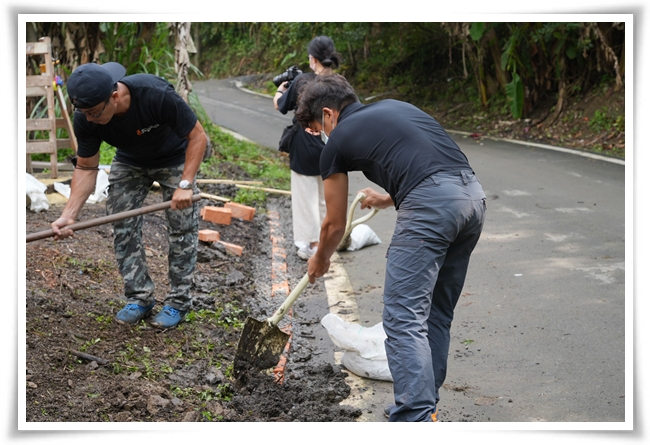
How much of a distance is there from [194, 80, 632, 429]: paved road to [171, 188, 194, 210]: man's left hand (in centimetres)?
158

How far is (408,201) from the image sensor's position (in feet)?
11.8

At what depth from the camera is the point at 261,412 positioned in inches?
164

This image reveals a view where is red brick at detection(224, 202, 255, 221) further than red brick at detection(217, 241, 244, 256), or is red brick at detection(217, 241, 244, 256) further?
red brick at detection(224, 202, 255, 221)

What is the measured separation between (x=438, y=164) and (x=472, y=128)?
43.9ft

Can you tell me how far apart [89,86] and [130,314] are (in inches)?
63.9

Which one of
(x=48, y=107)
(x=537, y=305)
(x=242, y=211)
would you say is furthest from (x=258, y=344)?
(x=48, y=107)

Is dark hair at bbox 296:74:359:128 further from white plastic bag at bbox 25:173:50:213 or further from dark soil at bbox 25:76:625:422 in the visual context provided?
white plastic bag at bbox 25:173:50:213

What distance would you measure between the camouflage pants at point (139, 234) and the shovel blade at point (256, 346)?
0.83 metres

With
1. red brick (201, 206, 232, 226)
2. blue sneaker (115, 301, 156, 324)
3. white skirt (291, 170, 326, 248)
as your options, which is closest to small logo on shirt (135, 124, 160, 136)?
blue sneaker (115, 301, 156, 324)

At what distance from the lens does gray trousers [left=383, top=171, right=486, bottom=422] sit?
346cm

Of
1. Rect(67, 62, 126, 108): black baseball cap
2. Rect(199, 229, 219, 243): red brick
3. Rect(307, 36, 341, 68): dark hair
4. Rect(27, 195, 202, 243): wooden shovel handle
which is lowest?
Rect(199, 229, 219, 243): red brick

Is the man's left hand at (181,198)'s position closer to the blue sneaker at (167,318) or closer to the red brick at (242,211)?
the blue sneaker at (167,318)
